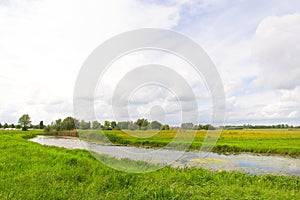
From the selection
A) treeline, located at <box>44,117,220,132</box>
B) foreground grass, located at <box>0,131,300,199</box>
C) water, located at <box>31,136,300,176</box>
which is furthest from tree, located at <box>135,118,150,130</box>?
foreground grass, located at <box>0,131,300,199</box>

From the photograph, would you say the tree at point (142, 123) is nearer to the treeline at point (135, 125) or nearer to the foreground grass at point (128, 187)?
the treeline at point (135, 125)

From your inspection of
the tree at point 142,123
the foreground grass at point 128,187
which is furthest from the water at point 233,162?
the foreground grass at point 128,187

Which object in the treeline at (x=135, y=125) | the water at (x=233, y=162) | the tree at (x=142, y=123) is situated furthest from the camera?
the water at (x=233, y=162)

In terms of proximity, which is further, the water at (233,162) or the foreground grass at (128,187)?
the water at (233,162)

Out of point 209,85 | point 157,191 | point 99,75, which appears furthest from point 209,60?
point 157,191

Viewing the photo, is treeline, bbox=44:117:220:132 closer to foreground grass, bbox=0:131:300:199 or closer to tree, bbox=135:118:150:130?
tree, bbox=135:118:150:130

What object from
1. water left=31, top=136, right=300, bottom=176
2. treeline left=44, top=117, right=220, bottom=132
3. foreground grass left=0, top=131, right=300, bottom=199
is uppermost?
treeline left=44, top=117, right=220, bottom=132

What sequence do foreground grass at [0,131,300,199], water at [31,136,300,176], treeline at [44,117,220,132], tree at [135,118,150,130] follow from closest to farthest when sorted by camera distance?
1. foreground grass at [0,131,300,199]
2. treeline at [44,117,220,132]
3. tree at [135,118,150,130]
4. water at [31,136,300,176]

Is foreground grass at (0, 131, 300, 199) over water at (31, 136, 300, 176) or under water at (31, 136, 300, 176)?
over

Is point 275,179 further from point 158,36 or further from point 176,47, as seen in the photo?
point 158,36

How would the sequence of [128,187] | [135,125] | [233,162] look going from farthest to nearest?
[233,162], [135,125], [128,187]

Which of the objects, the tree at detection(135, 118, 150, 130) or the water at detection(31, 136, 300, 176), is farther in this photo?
the water at detection(31, 136, 300, 176)

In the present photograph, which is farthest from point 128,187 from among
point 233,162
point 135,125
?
point 233,162

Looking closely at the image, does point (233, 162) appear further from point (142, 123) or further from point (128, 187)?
point (128, 187)
